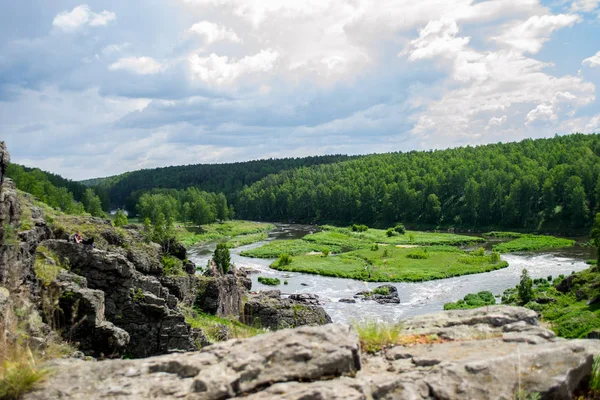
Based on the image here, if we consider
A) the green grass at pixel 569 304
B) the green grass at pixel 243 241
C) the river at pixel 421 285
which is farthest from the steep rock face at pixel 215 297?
the green grass at pixel 243 241

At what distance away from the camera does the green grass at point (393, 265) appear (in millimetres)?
74938

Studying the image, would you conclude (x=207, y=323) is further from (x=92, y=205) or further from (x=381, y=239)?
(x=92, y=205)

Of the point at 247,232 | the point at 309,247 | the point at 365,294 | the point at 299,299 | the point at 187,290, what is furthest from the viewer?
the point at 247,232

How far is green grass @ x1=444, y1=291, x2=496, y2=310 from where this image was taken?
5370cm

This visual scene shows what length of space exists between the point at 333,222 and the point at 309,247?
238 feet

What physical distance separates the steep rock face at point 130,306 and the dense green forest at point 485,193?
124m

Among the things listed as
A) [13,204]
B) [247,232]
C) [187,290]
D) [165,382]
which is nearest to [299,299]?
[187,290]

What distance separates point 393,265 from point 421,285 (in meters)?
14.2

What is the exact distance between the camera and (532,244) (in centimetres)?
10012

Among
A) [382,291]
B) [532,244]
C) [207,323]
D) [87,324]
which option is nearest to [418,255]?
[532,244]

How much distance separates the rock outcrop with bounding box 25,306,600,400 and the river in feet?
136

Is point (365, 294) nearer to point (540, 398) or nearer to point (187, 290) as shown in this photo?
point (187, 290)

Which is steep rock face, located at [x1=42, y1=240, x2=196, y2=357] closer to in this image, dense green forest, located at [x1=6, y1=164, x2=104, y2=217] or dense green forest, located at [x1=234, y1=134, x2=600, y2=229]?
dense green forest, located at [x1=6, y1=164, x2=104, y2=217]

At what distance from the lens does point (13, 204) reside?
18.0 m
